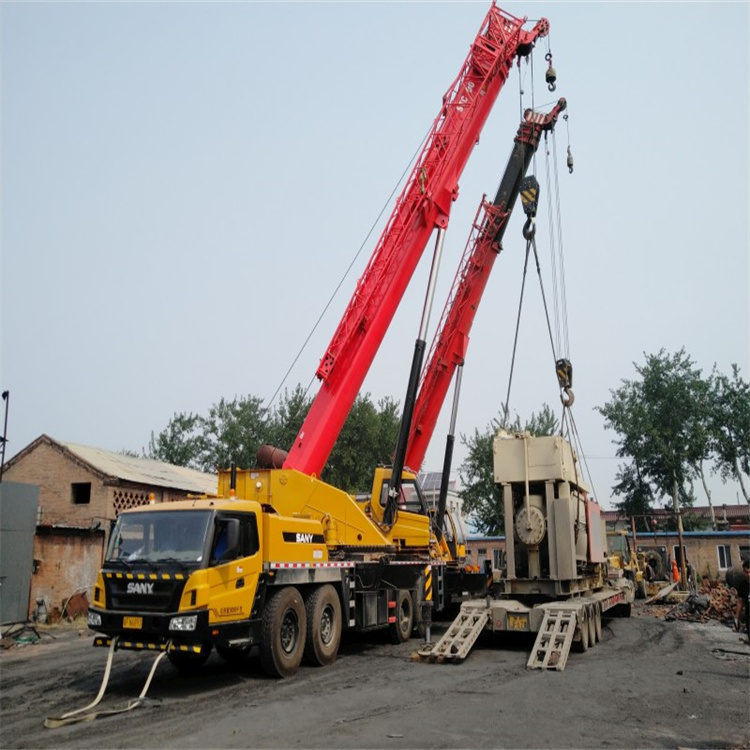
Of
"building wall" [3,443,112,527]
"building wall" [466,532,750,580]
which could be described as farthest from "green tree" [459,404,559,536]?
"building wall" [3,443,112,527]

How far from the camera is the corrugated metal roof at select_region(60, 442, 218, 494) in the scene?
24.4m

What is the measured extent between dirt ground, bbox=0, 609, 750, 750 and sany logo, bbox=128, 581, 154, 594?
129cm

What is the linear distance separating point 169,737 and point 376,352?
786cm

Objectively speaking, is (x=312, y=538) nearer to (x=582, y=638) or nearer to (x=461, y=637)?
(x=461, y=637)

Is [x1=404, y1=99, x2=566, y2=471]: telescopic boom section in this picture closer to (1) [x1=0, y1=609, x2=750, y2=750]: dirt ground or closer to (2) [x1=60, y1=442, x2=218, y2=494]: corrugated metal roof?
(1) [x1=0, y1=609, x2=750, y2=750]: dirt ground

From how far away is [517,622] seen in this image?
12656 mm

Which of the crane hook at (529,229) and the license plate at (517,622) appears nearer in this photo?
the license plate at (517,622)

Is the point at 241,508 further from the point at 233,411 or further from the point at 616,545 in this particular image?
the point at 233,411

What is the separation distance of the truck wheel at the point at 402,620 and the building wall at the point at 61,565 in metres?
10.5

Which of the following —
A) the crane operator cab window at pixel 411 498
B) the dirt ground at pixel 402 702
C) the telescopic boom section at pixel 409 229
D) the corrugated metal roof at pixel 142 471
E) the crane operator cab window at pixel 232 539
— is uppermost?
the telescopic boom section at pixel 409 229

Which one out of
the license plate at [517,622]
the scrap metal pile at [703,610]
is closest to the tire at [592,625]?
the license plate at [517,622]

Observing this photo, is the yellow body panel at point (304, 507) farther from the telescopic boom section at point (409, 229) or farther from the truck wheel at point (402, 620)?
the truck wheel at point (402, 620)

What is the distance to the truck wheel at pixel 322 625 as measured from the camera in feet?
36.7

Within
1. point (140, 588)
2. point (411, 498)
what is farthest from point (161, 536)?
point (411, 498)
